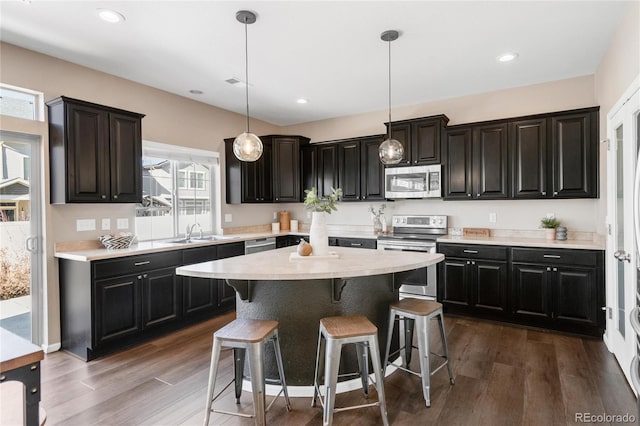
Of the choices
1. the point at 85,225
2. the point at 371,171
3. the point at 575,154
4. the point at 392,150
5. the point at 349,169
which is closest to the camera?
the point at 392,150

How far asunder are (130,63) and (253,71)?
1213mm

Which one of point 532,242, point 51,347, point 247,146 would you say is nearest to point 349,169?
point 532,242

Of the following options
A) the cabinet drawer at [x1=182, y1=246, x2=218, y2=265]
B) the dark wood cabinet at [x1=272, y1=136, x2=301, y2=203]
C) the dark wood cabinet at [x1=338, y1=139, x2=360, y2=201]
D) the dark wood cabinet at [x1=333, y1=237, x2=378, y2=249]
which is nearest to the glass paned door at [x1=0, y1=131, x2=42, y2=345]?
the cabinet drawer at [x1=182, y1=246, x2=218, y2=265]

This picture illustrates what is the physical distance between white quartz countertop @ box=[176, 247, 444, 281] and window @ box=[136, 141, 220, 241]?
211 centimetres

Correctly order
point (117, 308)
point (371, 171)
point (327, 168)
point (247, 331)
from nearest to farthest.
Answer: point (247, 331) < point (117, 308) < point (371, 171) < point (327, 168)

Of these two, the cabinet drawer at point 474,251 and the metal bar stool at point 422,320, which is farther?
the cabinet drawer at point 474,251

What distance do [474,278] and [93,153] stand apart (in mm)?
4216

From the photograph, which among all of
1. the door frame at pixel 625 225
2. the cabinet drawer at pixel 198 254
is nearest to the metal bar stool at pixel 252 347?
the cabinet drawer at pixel 198 254

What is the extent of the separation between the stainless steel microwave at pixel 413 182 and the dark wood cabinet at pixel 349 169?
482mm

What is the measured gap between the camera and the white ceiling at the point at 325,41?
2590mm

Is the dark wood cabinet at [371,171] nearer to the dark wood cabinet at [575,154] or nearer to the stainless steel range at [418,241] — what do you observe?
the stainless steel range at [418,241]

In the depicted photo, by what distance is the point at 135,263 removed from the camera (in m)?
3.41

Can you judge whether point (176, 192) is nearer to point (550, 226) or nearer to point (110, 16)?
point (110, 16)

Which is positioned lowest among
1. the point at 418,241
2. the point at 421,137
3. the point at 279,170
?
the point at 418,241
